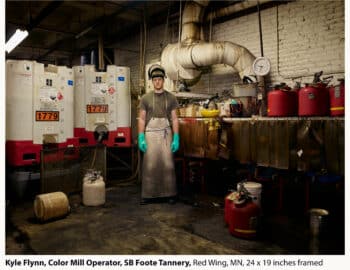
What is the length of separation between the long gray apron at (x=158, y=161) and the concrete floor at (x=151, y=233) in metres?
0.25

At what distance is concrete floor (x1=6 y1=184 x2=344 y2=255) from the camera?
2.73m

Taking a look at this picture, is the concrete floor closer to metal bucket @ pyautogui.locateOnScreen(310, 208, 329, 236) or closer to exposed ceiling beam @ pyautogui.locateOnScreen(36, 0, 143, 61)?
metal bucket @ pyautogui.locateOnScreen(310, 208, 329, 236)

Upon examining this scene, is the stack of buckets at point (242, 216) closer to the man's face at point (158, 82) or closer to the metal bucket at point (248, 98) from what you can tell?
the metal bucket at point (248, 98)

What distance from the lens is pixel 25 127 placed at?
14.0ft

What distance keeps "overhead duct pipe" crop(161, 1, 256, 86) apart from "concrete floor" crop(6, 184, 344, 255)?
245 cm

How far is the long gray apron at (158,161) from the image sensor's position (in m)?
4.17

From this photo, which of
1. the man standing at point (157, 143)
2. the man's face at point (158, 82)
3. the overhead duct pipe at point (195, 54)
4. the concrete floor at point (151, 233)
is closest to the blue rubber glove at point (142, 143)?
the man standing at point (157, 143)

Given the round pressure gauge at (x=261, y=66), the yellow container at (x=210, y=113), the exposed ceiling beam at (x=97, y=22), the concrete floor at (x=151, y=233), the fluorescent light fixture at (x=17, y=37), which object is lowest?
the concrete floor at (x=151, y=233)

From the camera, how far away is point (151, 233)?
3.13 metres

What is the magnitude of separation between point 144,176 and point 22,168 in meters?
1.95

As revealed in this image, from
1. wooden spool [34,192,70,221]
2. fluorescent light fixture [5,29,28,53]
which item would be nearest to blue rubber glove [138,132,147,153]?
wooden spool [34,192,70,221]
